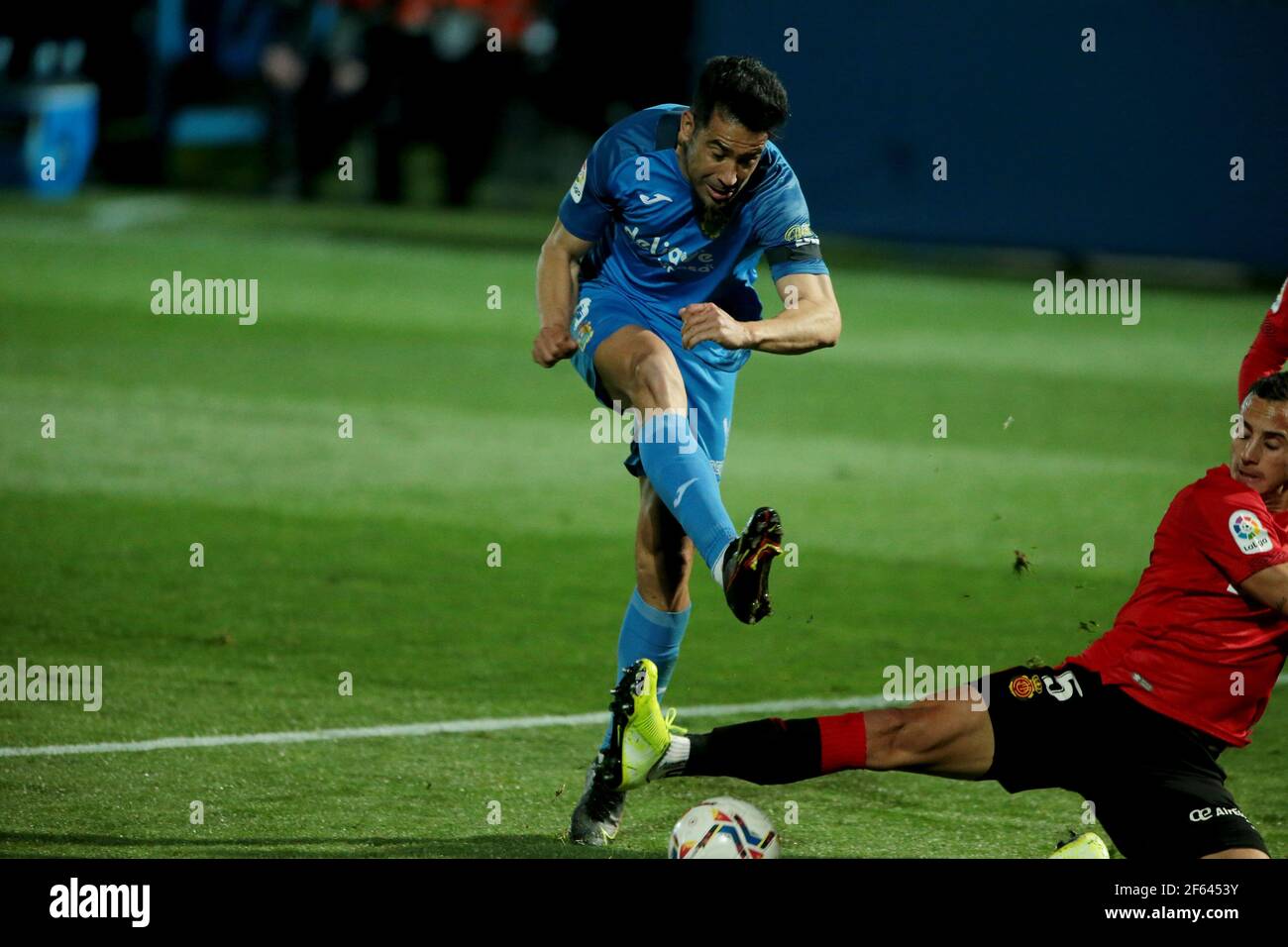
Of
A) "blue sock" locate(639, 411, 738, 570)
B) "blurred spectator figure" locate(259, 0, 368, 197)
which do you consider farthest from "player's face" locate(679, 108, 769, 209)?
"blurred spectator figure" locate(259, 0, 368, 197)

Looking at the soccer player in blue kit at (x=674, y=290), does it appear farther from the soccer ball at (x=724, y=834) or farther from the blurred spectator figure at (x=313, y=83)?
the blurred spectator figure at (x=313, y=83)

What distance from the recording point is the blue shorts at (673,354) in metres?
5.53

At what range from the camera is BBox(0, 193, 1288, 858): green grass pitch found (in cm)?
541

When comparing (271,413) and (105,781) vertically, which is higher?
(271,413)

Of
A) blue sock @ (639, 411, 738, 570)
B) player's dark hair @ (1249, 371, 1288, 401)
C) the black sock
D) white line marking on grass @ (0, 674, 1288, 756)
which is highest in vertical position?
player's dark hair @ (1249, 371, 1288, 401)

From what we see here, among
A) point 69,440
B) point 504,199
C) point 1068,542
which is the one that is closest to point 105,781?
point 1068,542

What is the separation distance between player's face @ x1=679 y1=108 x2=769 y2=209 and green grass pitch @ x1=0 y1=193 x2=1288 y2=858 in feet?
5.70

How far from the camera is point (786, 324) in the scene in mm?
5172

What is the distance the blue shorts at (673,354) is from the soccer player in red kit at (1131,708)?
3.48 feet

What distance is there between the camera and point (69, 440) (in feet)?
36.7

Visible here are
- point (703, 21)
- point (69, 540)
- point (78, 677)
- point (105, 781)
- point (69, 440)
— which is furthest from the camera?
point (703, 21)

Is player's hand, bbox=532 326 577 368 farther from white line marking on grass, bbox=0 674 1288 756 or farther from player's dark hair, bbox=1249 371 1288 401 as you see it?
player's dark hair, bbox=1249 371 1288 401
